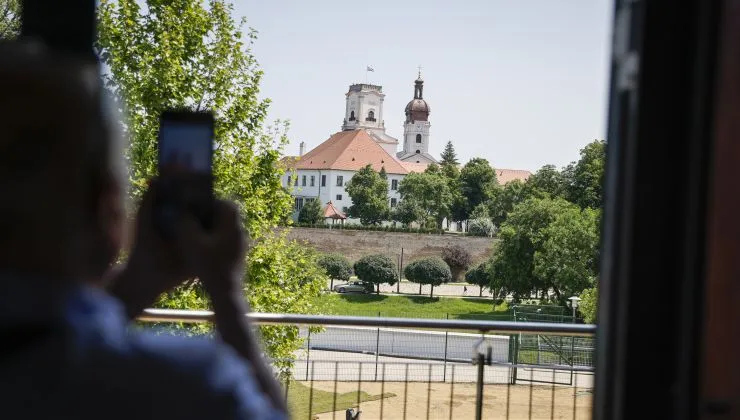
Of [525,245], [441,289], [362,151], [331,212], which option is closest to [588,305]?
[525,245]

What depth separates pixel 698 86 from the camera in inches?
47.4

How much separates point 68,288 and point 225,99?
17531mm

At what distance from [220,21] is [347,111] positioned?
78.3 m

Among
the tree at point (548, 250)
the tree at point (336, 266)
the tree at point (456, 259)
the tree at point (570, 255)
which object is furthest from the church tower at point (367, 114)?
the tree at point (570, 255)

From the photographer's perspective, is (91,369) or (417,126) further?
(417,126)

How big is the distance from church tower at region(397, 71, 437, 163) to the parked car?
143 ft

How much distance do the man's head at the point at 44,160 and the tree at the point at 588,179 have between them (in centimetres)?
4840

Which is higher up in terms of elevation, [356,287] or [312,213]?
[312,213]

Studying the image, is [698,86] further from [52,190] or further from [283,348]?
[283,348]

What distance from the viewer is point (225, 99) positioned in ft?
58.3

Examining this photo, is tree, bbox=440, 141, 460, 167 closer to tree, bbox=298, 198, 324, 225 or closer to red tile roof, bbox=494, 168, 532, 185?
red tile roof, bbox=494, 168, 532, 185

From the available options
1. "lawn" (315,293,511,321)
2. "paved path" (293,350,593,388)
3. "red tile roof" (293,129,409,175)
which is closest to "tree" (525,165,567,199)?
"lawn" (315,293,511,321)

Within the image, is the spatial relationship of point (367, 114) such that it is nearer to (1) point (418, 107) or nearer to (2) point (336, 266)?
(1) point (418, 107)

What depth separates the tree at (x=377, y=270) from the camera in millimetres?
52906
